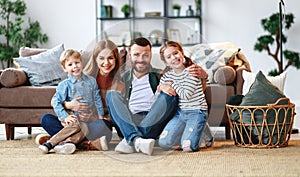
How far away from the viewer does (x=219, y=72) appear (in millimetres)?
4230

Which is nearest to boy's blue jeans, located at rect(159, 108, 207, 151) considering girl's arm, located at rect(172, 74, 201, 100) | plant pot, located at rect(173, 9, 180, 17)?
girl's arm, located at rect(172, 74, 201, 100)

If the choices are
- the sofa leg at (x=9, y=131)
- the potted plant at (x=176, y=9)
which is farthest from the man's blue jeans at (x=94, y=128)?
the potted plant at (x=176, y=9)

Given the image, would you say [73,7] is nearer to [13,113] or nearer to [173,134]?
[13,113]

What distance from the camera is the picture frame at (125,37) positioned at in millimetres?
3410

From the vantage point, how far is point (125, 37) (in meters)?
3.38

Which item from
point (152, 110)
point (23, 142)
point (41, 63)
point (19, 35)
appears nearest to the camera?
point (152, 110)

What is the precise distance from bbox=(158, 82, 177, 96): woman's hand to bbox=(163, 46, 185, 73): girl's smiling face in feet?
0.33

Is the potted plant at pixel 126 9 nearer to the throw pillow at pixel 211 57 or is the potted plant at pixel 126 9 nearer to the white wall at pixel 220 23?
the white wall at pixel 220 23

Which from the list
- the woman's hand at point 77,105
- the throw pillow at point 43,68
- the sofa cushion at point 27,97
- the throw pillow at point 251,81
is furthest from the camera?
the throw pillow at point 43,68

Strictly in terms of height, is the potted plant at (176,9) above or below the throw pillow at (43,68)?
above

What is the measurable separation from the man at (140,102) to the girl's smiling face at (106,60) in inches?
4.0

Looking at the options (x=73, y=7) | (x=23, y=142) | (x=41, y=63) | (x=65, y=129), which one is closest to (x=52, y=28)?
(x=73, y=7)

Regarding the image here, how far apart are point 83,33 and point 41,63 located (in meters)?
2.62

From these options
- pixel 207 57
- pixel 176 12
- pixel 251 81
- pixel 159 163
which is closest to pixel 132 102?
pixel 159 163
